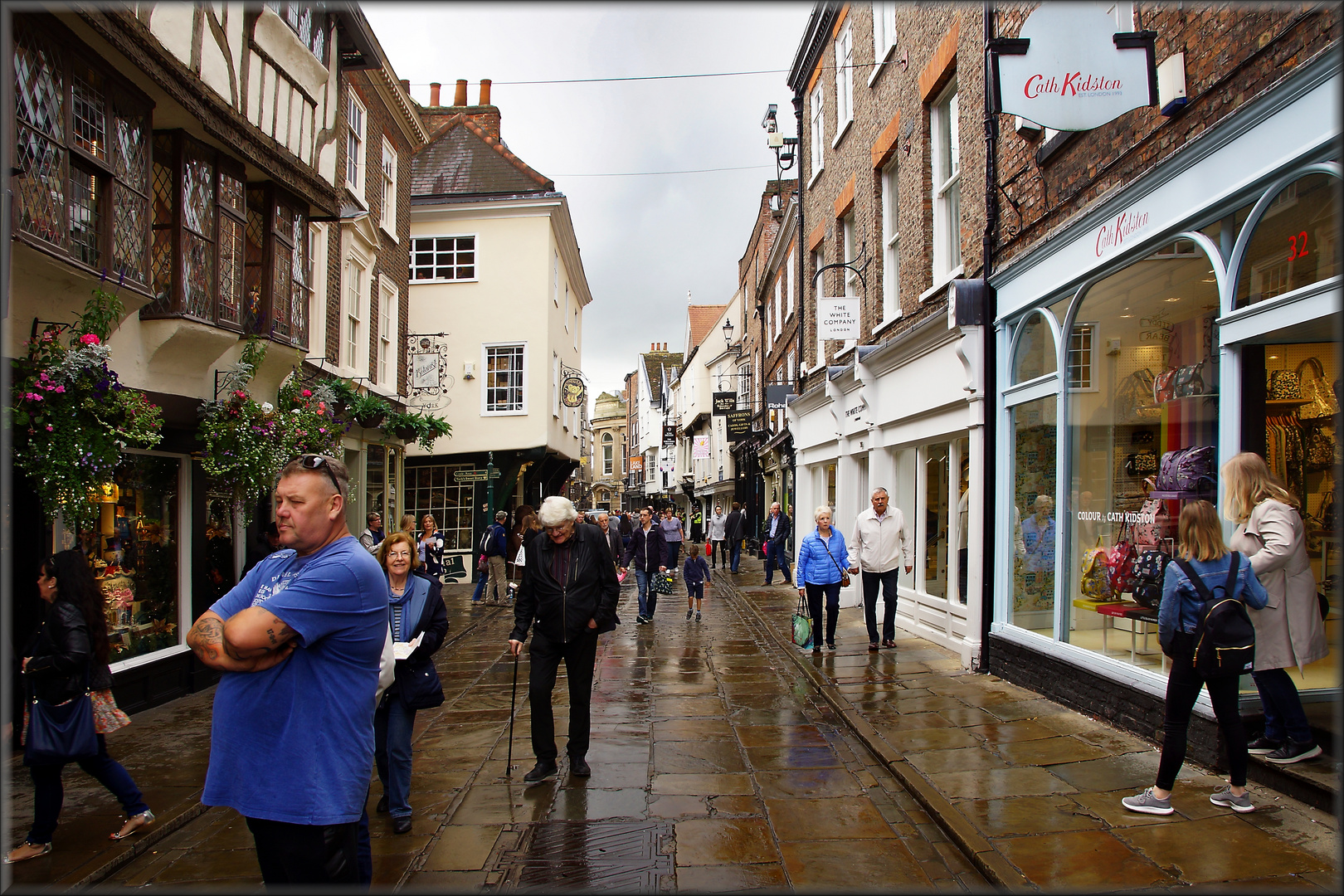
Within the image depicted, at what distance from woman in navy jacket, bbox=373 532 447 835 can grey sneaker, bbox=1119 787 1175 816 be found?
3784 mm

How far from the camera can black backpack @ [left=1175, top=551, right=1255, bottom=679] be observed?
4414mm

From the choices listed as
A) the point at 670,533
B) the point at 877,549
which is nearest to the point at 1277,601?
the point at 877,549

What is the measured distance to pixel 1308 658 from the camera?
16.7ft

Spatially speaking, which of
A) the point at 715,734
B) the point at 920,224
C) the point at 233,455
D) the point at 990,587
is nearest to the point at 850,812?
the point at 715,734

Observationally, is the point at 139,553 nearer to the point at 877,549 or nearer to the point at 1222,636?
the point at 877,549

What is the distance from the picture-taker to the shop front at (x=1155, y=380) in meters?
5.16

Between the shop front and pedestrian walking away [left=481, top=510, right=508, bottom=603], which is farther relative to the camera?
pedestrian walking away [left=481, top=510, right=508, bottom=603]

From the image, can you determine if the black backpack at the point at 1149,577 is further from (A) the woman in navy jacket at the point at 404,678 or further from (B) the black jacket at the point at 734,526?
(B) the black jacket at the point at 734,526

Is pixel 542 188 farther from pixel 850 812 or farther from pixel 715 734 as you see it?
pixel 850 812

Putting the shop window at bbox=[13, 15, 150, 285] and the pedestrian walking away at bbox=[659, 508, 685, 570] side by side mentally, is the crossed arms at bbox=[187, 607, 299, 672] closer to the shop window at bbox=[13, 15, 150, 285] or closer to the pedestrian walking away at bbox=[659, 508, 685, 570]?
the shop window at bbox=[13, 15, 150, 285]

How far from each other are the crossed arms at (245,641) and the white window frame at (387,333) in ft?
47.8

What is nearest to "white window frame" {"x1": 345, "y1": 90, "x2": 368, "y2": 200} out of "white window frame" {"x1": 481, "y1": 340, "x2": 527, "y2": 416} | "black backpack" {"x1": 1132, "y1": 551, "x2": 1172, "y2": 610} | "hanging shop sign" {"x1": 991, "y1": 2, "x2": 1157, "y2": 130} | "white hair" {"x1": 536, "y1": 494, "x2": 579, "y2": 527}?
"white window frame" {"x1": 481, "y1": 340, "x2": 527, "y2": 416}

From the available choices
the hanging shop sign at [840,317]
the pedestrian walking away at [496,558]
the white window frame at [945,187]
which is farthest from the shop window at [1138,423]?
the pedestrian walking away at [496,558]

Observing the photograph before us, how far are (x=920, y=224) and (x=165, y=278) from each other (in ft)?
27.7
